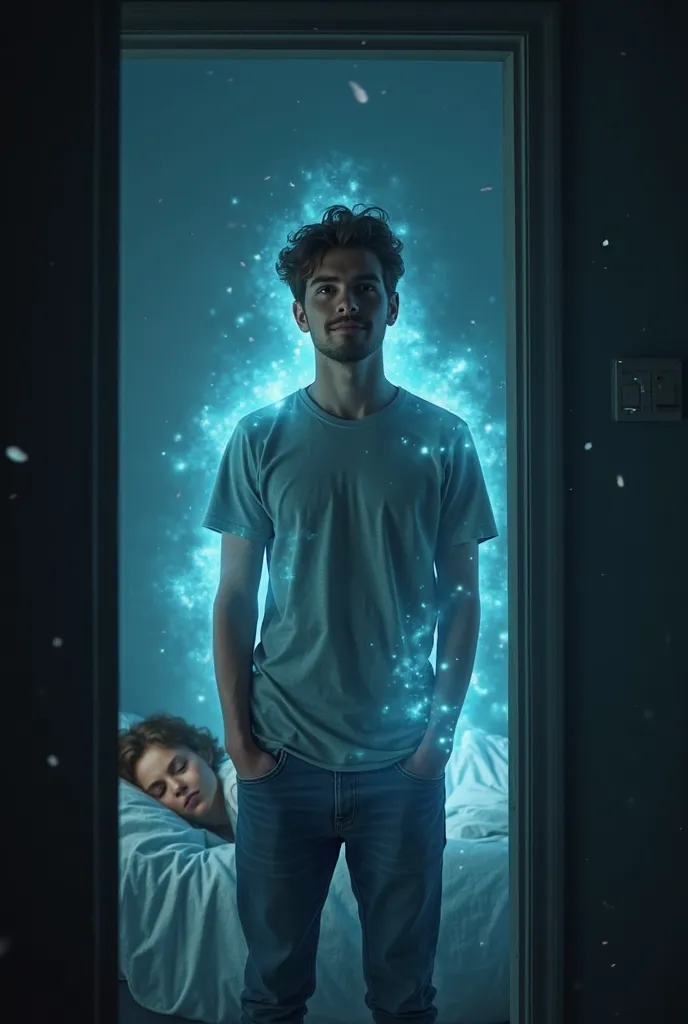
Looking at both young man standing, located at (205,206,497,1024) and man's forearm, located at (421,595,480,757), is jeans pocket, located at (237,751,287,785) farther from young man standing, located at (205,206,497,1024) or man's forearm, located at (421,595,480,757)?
man's forearm, located at (421,595,480,757)

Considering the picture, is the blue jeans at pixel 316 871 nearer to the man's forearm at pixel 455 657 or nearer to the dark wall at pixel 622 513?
the man's forearm at pixel 455 657

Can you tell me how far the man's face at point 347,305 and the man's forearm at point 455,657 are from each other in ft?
1.50

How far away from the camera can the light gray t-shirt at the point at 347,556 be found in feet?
4.29

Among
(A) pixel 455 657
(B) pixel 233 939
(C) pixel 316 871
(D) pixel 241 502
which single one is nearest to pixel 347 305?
(D) pixel 241 502

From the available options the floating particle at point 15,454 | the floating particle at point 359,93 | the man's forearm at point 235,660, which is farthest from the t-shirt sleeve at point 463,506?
the floating particle at point 359,93

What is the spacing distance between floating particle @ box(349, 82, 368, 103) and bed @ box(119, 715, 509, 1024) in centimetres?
198

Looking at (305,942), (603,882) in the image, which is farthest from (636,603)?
(305,942)

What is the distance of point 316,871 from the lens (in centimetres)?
132

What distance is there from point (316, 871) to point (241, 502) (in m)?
0.58

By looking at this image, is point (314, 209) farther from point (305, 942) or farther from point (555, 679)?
point (305, 942)

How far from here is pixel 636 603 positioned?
1.27 metres

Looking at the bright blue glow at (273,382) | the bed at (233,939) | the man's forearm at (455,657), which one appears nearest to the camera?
the man's forearm at (455,657)

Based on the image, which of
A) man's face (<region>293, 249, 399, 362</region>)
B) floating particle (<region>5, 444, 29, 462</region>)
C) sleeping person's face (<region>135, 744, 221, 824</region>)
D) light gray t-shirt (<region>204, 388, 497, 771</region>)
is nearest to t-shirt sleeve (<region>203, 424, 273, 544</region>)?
light gray t-shirt (<region>204, 388, 497, 771</region>)

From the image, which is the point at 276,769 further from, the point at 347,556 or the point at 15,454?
the point at 15,454
